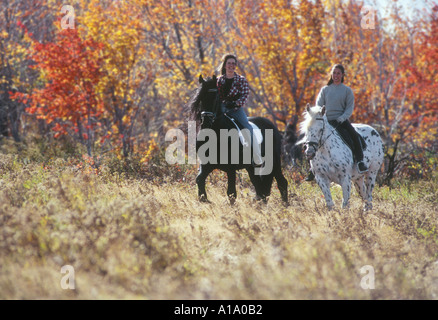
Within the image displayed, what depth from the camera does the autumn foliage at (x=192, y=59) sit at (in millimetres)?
14141

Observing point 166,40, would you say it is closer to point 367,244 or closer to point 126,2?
point 126,2

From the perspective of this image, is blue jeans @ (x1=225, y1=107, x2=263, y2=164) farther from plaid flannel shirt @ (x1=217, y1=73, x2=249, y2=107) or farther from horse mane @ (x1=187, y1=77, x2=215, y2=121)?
horse mane @ (x1=187, y1=77, x2=215, y2=121)

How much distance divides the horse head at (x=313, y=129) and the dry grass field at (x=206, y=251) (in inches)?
39.2

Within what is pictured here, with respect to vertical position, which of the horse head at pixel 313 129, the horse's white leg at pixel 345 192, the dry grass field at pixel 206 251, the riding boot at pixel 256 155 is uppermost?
the horse head at pixel 313 129

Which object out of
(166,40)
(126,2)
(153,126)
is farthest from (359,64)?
(153,126)

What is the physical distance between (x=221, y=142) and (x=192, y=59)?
9843 mm

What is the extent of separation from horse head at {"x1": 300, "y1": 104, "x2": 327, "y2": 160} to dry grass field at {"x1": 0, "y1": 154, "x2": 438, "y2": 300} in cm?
100

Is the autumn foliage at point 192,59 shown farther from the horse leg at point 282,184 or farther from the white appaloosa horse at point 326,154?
the white appaloosa horse at point 326,154

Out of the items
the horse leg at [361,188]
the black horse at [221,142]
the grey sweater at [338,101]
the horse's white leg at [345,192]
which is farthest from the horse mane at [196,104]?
the horse leg at [361,188]

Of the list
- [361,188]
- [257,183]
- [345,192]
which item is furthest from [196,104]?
[361,188]

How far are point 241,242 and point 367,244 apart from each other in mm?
1647

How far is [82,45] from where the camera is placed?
13828mm

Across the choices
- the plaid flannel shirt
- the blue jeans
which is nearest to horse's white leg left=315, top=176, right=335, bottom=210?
the blue jeans
